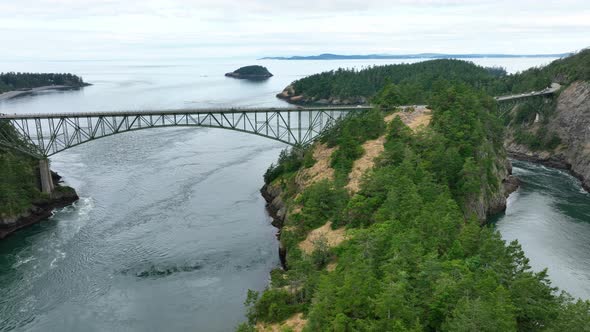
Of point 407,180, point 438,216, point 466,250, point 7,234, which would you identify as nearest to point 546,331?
point 466,250

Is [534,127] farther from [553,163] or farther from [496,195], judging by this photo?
[496,195]

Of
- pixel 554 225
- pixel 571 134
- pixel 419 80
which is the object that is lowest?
pixel 554 225

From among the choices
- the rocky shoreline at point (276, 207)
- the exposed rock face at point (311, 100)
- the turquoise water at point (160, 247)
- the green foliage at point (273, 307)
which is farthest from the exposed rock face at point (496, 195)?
the exposed rock face at point (311, 100)

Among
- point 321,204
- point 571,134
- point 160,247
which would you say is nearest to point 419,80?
point 571,134

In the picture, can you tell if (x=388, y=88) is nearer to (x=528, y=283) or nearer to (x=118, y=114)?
(x=118, y=114)

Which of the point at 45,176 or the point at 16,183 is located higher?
the point at 16,183
